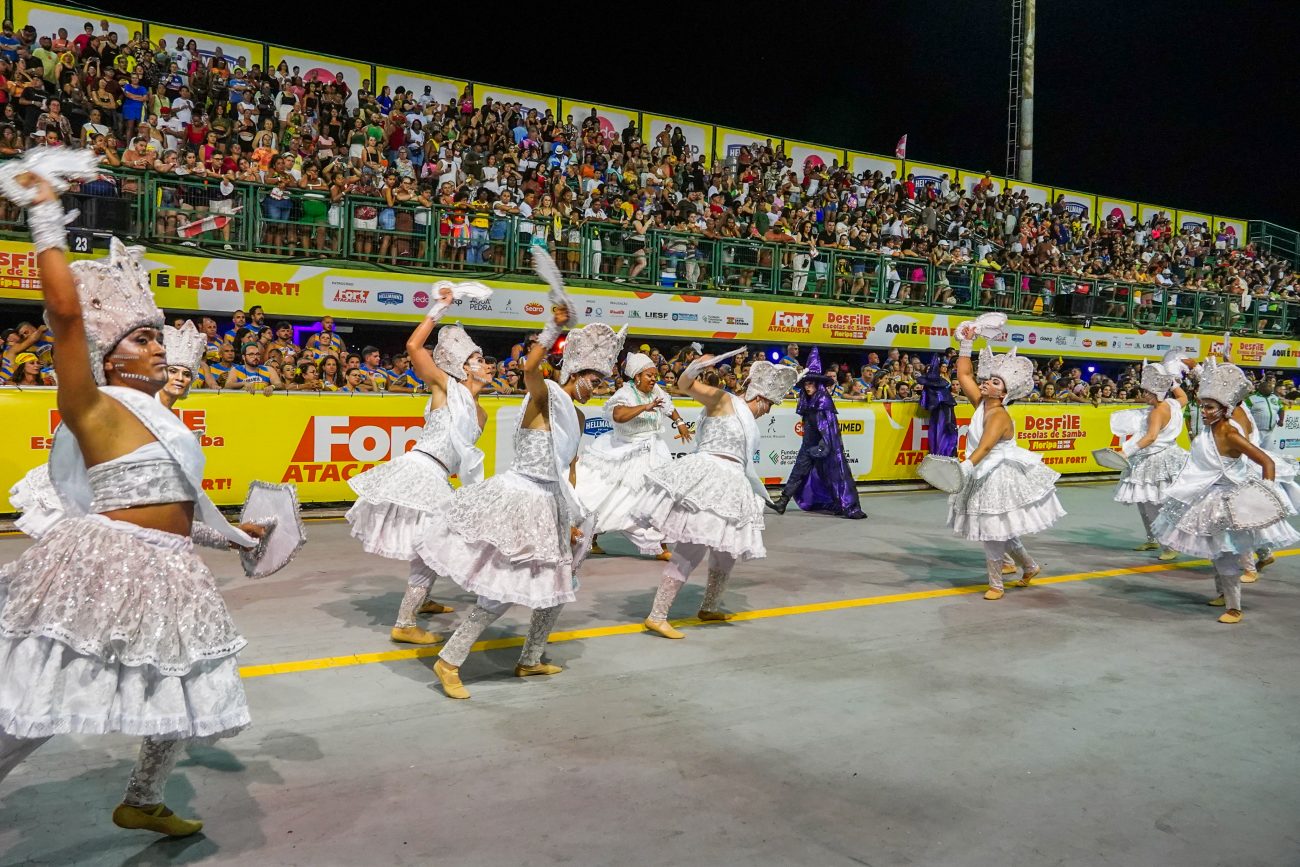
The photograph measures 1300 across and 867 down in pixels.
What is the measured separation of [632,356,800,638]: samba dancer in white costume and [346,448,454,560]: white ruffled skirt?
1.54m

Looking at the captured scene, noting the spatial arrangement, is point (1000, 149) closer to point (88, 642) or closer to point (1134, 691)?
point (1134, 691)

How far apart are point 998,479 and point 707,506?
325 centimetres

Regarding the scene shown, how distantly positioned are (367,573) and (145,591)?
574 centimetres

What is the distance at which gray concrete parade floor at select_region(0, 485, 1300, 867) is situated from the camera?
4.07m

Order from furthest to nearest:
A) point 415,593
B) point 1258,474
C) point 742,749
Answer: point 1258,474, point 415,593, point 742,749

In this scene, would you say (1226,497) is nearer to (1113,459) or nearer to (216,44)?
(1113,459)

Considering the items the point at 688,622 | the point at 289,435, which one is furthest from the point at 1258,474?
the point at 289,435

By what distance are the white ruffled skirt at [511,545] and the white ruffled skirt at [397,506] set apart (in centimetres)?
114

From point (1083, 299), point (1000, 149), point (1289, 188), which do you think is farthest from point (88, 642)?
point (1289, 188)

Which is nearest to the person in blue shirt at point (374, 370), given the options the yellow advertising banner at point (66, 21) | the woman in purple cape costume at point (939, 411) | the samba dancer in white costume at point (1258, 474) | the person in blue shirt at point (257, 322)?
the person in blue shirt at point (257, 322)

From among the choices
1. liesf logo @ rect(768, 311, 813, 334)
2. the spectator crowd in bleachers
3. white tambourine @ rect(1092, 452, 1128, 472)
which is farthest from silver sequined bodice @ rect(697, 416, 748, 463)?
liesf logo @ rect(768, 311, 813, 334)

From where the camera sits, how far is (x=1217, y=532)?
27.3ft

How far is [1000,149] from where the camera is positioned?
115ft

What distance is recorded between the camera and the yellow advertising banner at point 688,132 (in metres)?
21.2
